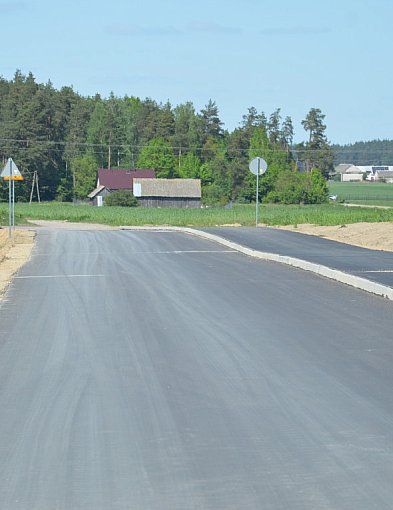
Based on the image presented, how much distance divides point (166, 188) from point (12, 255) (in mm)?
90578

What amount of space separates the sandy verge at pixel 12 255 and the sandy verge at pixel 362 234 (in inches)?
421

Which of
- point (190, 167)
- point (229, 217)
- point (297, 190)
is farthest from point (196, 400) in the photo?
point (190, 167)

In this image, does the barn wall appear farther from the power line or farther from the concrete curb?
the concrete curb

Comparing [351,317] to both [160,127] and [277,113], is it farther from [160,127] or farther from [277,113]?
[277,113]

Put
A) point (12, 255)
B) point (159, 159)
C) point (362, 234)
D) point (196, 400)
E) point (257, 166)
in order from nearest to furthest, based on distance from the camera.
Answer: point (196, 400)
point (12, 255)
point (362, 234)
point (257, 166)
point (159, 159)

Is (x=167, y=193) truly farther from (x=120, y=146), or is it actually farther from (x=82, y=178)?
(x=120, y=146)

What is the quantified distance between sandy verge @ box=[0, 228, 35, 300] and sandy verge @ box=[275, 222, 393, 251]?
35.0ft

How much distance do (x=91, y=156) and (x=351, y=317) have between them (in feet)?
416

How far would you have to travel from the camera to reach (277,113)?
540ft

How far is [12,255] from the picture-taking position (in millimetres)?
26906

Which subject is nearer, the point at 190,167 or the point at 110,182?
the point at 110,182

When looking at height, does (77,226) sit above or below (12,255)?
below

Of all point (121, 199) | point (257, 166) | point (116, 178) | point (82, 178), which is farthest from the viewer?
point (82, 178)

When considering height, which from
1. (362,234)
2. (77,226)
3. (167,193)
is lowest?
(77,226)
